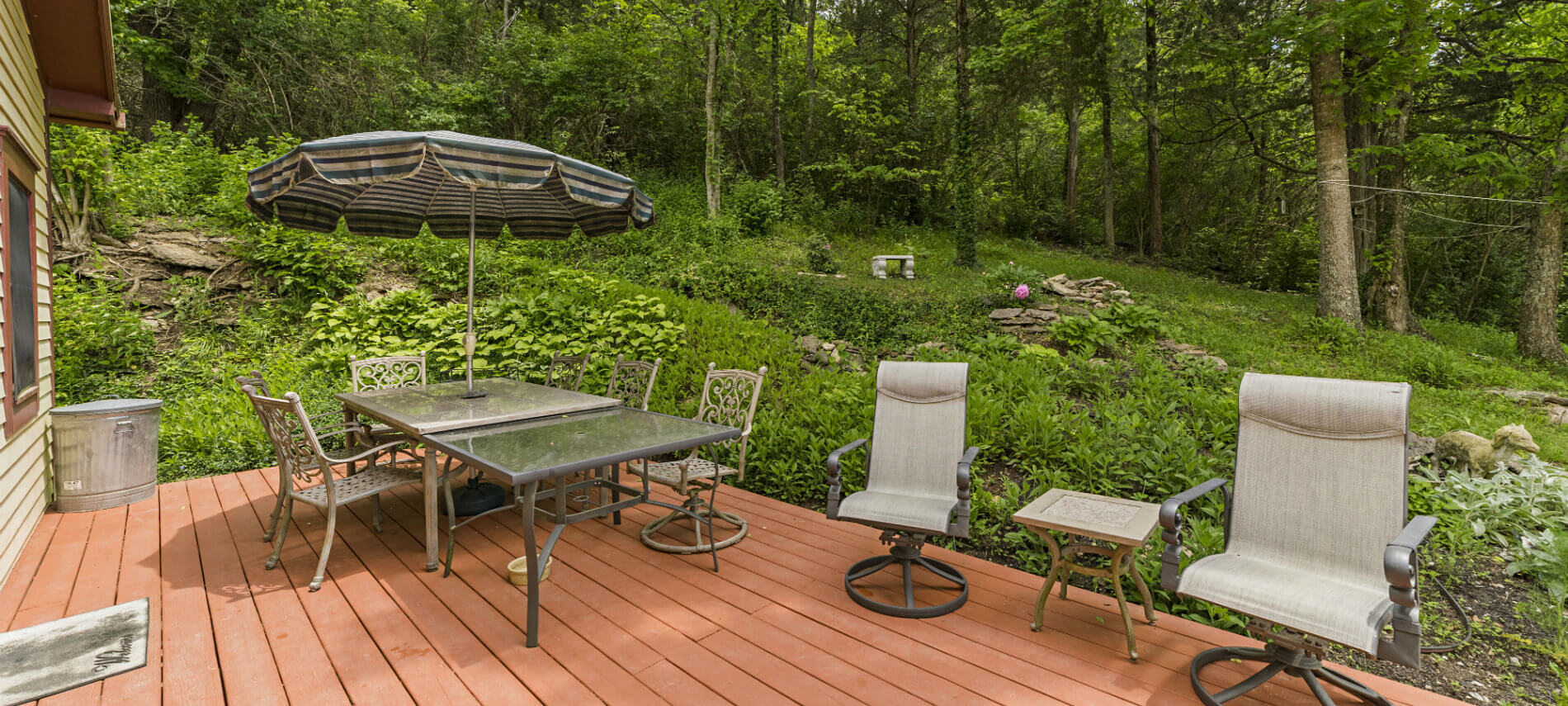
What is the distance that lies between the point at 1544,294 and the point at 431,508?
40.9 feet

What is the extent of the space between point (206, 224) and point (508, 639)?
8103 millimetres

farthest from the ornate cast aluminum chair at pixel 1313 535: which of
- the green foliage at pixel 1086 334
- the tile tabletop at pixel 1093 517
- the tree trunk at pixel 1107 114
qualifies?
the tree trunk at pixel 1107 114

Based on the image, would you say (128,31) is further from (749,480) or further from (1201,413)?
(1201,413)

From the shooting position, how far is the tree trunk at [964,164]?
11.1 meters

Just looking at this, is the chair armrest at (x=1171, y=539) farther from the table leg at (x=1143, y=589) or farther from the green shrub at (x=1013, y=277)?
the green shrub at (x=1013, y=277)

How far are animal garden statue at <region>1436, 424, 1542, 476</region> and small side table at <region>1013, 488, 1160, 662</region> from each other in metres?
2.72

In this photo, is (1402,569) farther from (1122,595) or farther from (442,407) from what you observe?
(442,407)

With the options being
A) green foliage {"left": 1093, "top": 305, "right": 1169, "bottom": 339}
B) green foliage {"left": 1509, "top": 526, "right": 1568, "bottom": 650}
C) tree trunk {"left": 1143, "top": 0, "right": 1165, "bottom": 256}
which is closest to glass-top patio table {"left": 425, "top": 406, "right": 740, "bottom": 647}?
green foliage {"left": 1509, "top": 526, "right": 1568, "bottom": 650}

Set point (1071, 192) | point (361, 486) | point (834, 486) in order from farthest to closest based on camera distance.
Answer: point (1071, 192) → point (361, 486) → point (834, 486)

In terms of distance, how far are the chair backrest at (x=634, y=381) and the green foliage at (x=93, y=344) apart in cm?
453

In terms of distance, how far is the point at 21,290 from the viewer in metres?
3.46

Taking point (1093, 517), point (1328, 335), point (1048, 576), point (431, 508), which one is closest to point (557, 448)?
point (431, 508)

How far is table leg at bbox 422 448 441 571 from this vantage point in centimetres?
316

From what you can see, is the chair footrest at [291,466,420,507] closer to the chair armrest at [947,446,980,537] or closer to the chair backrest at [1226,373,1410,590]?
the chair armrest at [947,446,980,537]
